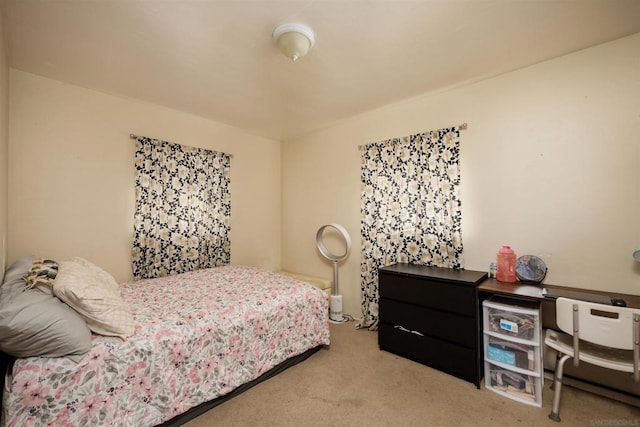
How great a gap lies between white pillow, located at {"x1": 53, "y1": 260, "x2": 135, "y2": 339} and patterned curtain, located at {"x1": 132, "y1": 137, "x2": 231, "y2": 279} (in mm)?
1330

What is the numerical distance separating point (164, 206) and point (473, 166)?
3335mm

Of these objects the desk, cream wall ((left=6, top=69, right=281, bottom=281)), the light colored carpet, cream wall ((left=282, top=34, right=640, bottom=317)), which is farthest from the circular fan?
cream wall ((left=6, top=69, right=281, bottom=281))

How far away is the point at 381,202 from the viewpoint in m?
3.18

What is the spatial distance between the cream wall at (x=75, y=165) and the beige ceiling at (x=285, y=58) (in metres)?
0.22

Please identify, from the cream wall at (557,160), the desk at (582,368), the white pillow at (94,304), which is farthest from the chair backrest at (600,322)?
the white pillow at (94,304)

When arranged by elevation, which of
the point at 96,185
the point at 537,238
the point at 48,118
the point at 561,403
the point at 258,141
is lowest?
the point at 561,403

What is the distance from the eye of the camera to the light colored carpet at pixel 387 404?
70.1 inches

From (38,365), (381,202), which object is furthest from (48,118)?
(381,202)

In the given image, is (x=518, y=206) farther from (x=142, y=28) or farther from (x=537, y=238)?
(x=142, y=28)

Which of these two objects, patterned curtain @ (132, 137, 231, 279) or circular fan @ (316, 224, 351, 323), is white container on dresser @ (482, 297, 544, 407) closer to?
circular fan @ (316, 224, 351, 323)

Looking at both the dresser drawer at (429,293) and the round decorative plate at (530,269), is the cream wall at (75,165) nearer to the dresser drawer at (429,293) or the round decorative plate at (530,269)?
the dresser drawer at (429,293)

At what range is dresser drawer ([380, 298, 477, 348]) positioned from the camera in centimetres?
219

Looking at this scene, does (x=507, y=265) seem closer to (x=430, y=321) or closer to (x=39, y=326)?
(x=430, y=321)

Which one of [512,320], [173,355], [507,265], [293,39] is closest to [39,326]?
[173,355]
